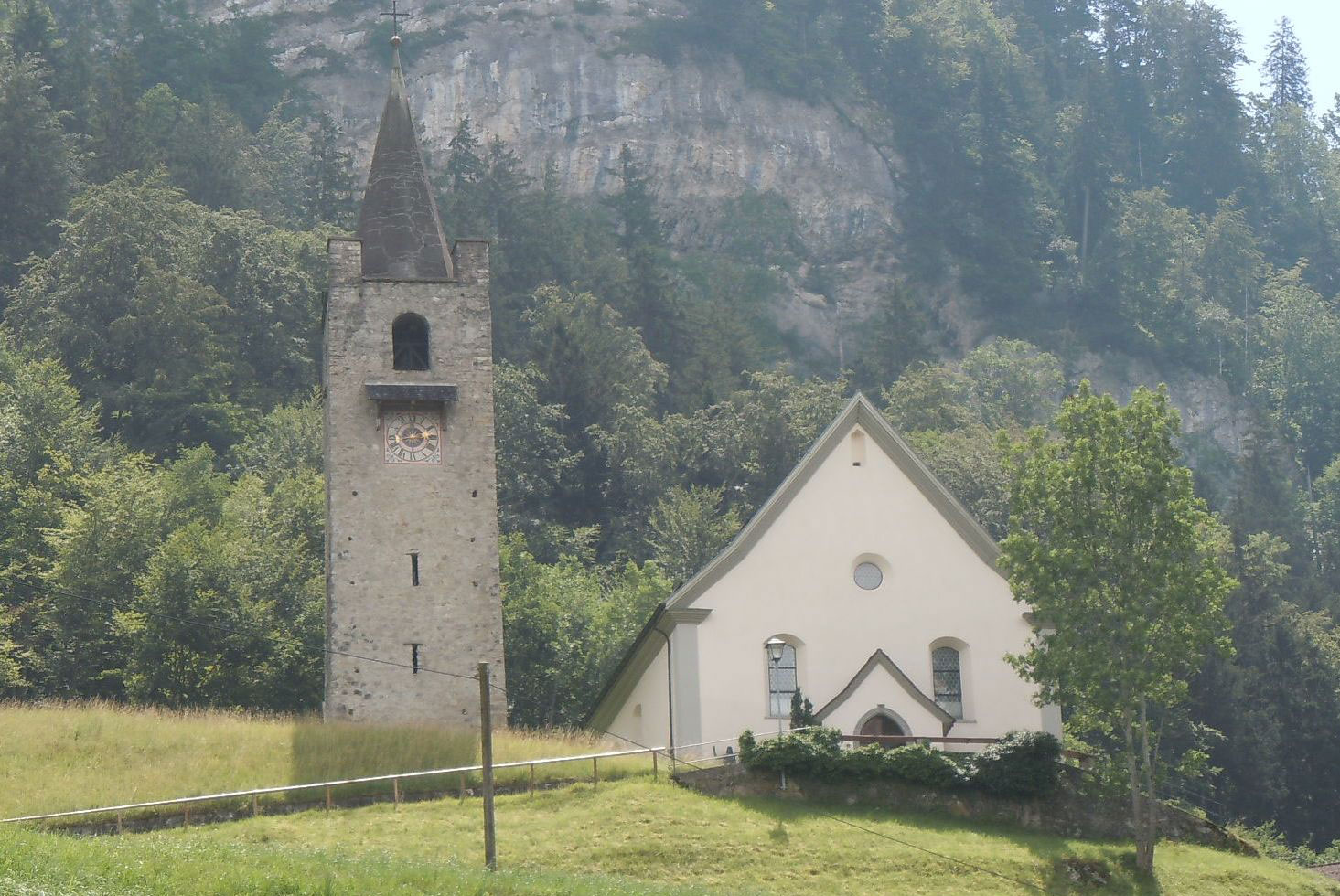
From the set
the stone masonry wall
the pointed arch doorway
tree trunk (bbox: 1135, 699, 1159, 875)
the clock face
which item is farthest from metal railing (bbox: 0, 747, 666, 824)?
the clock face

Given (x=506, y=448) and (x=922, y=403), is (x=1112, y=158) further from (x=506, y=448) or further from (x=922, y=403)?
(x=506, y=448)

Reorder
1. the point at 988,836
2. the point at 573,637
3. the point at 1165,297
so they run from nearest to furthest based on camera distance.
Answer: the point at 988,836 → the point at 573,637 → the point at 1165,297

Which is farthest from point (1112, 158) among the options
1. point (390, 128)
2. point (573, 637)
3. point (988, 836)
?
point (988, 836)

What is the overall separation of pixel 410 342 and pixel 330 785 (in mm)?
14813

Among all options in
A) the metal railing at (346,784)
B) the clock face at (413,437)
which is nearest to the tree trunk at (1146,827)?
the metal railing at (346,784)

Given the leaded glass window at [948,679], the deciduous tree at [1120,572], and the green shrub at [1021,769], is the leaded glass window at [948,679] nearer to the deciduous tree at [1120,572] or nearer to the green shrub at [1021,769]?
the deciduous tree at [1120,572]

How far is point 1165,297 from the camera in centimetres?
12581

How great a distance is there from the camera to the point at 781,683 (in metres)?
44.3

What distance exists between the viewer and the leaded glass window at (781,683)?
1732 inches

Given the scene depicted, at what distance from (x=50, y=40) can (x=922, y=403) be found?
5102 cm

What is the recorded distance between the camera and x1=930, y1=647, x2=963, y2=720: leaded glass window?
45.0 m

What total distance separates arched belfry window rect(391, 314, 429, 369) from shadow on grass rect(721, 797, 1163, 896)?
51.5ft

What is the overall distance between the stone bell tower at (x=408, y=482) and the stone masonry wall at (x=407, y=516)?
3cm

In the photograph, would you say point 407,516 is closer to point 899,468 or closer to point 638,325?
point 899,468
